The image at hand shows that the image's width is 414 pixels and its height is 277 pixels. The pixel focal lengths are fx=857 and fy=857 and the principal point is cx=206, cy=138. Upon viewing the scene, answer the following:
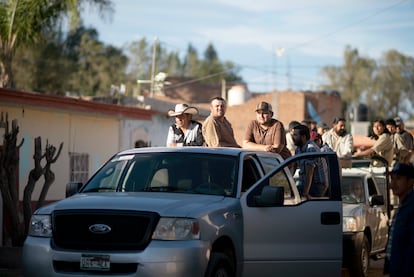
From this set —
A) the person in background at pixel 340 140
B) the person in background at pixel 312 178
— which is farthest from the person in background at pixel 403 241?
the person in background at pixel 340 140

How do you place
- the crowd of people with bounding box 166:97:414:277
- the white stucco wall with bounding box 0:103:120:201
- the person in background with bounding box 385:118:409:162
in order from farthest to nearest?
the white stucco wall with bounding box 0:103:120:201, the person in background with bounding box 385:118:409:162, the crowd of people with bounding box 166:97:414:277

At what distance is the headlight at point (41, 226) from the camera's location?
28.5 ft

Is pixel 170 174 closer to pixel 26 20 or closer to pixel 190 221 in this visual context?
pixel 190 221

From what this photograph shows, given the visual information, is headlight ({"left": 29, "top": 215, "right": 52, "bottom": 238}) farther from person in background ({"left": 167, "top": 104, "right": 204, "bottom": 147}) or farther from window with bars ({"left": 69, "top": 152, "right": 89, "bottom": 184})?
window with bars ({"left": 69, "top": 152, "right": 89, "bottom": 184})

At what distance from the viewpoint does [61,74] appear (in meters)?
54.5

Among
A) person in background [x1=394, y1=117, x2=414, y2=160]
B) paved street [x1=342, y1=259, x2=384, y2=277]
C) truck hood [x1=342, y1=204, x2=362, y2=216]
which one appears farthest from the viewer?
person in background [x1=394, y1=117, x2=414, y2=160]

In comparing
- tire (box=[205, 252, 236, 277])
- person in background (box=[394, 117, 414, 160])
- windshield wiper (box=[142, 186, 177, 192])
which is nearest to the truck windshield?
windshield wiper (box=[142, 186, 177, 192])

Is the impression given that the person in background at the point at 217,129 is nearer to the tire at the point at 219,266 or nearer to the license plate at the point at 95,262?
the tire at the point at 219,266

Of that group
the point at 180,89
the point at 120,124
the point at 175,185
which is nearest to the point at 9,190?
the point at 175,185

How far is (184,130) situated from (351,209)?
3.12 metres

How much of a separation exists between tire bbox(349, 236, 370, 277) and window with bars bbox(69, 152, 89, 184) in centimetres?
946

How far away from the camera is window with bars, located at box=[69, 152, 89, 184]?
21.0 meters

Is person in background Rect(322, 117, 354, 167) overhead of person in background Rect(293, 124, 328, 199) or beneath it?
overhead

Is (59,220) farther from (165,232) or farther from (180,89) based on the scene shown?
(180,89)
